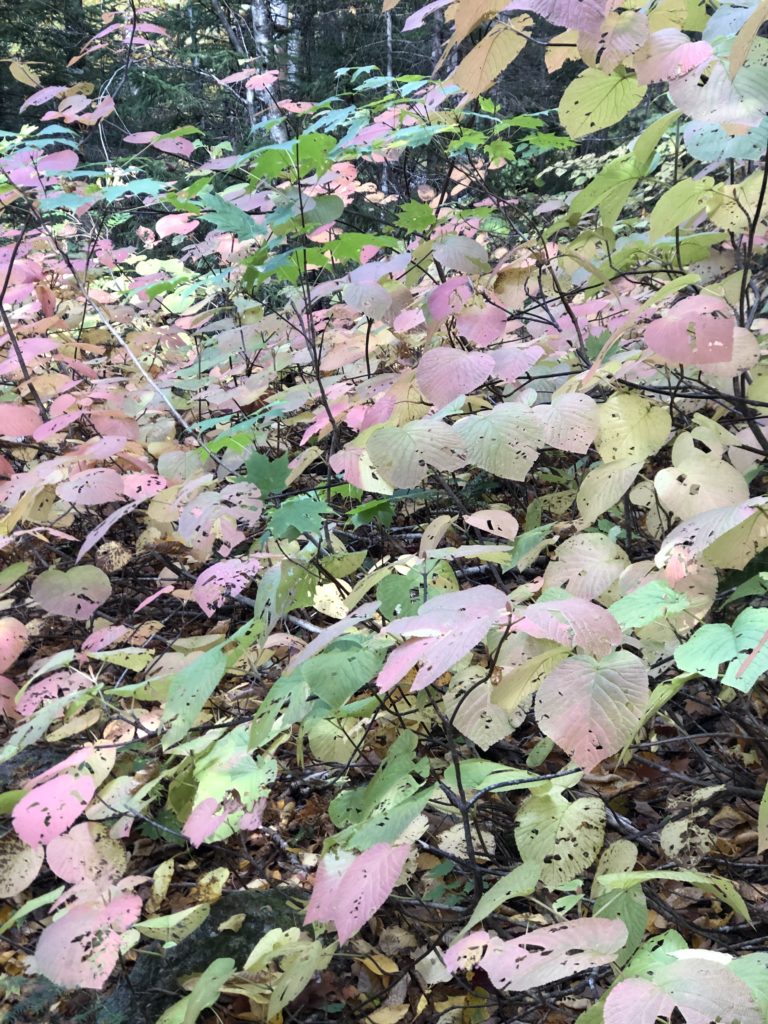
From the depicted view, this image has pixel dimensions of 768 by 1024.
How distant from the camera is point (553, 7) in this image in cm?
93

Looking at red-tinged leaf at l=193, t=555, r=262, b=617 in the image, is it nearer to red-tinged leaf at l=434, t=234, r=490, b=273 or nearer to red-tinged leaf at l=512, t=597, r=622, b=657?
red-tinged leaf at l=512, t=597, r=622, b=657

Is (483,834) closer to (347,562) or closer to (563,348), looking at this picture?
(347,562)

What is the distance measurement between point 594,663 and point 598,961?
1.04 feet

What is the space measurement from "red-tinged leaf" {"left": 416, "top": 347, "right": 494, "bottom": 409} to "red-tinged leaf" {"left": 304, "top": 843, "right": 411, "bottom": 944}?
776mm

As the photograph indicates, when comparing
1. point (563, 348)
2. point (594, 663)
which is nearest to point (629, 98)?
point (563, 348)

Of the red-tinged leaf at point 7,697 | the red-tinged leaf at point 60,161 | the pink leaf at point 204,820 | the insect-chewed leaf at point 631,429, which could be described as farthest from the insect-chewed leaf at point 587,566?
the red-tinged leaf at point 60,161

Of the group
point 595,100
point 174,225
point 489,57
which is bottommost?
point 174,225

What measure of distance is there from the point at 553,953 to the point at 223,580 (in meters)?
0.86

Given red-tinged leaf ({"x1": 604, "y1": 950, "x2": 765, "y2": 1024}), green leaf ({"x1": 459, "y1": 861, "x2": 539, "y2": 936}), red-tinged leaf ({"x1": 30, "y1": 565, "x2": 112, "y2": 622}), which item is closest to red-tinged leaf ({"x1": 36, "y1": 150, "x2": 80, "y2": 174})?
red-tinged leaf ({"x1": 30, "y1": 565, "x2": 112, "y2": 622})

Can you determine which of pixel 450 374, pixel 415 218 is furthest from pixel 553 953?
pixel 415 218

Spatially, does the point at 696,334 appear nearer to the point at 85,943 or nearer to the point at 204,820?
the point at 204,820

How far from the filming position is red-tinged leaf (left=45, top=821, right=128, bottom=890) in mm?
1355

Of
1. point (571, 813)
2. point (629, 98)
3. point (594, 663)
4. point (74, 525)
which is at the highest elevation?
point (629, 98)

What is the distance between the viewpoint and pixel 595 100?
5.09 ft
